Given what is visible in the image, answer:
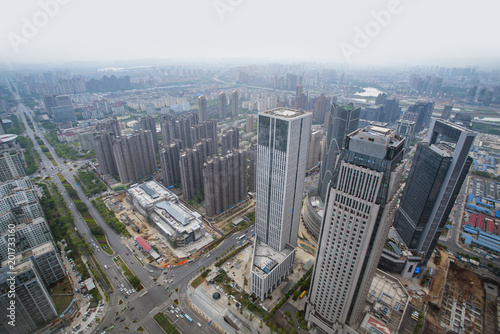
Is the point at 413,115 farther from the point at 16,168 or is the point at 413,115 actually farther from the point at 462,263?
the point at 16,168

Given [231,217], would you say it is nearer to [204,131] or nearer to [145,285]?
[145,285]

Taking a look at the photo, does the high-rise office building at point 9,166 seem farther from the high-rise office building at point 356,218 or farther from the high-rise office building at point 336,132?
the high-rise office building at point 356,218

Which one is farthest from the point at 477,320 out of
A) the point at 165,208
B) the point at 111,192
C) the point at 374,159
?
the point at 111,192

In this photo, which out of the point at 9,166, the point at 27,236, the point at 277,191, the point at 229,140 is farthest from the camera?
the point at 229,140

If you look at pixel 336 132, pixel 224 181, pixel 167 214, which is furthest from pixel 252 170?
pixel 167 214

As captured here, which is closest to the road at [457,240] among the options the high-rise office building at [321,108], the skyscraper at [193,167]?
the skyscraper at [193,167]

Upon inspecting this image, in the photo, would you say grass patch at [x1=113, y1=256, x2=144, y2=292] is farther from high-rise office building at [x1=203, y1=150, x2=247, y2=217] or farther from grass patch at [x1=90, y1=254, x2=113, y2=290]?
high-rise office building at [x1=203, y1=150, x2=247, y2=217]
